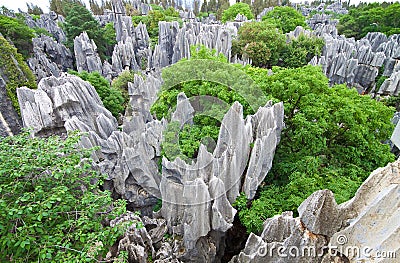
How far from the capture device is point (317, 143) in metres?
7.59

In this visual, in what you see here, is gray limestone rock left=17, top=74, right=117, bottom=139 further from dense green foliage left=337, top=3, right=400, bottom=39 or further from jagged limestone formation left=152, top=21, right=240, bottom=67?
dense green foliage left=337, top=3, right=400, bottom=39

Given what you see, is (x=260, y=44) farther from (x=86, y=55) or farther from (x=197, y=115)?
(x=86, y=55)

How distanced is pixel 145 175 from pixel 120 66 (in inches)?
746

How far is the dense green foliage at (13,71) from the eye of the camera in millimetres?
13688

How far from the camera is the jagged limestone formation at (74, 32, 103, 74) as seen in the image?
22.7 m

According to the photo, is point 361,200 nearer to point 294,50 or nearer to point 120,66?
point 294,50

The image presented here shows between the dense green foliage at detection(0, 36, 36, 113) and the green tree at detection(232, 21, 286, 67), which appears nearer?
the dense green foliage at detection(0, 36, 36, 113)

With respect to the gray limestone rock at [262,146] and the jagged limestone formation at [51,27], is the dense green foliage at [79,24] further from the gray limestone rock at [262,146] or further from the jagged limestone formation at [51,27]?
the gray limestone rock at [262,146]

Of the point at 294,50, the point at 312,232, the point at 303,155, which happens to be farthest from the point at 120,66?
the point at 312,232

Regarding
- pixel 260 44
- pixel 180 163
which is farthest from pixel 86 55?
pixel 180 163

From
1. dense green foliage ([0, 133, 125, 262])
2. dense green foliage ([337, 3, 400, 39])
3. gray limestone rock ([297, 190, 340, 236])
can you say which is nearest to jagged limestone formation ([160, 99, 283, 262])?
dense green foliage ([0, 133, 125, 262])

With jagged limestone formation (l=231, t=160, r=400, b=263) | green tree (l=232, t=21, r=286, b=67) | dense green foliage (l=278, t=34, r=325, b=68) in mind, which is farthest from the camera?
dense green foliage (l=278, t=34, r=325, b=68)

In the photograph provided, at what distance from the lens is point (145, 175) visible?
795cm

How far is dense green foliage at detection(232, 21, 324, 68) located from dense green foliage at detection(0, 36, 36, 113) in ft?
49.5
